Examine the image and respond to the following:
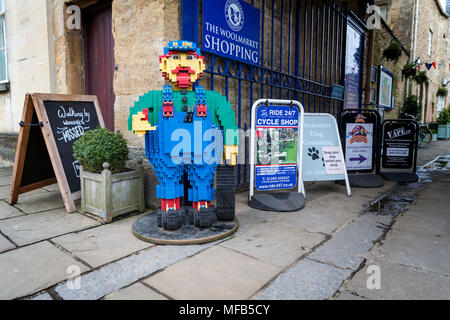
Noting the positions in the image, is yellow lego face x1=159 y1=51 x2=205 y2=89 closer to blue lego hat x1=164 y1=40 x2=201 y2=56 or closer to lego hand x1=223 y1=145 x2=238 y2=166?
blue lego hat x1=164 y1=40 x2=201 y2=56

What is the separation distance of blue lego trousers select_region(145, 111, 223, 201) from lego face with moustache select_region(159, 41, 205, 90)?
0.97ft

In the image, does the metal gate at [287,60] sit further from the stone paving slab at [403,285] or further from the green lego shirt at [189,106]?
the stone paving slab at [403,285]

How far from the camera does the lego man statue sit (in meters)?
2.44

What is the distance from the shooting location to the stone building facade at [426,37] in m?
12.8

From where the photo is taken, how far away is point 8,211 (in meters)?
3.21

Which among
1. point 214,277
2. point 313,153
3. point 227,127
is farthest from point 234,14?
point 214,277

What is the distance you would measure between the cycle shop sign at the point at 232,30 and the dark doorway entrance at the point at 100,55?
1.62m

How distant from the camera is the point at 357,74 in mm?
7574

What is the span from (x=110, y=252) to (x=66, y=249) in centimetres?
37

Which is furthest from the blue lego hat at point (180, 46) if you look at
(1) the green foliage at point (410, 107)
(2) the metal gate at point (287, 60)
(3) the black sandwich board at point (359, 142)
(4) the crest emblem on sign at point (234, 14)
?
(1) the green foliage at point (410, 107)

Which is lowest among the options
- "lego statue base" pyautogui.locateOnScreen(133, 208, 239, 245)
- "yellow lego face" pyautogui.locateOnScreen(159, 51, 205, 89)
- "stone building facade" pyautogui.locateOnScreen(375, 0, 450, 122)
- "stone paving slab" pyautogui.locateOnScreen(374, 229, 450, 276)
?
"stone paving slab" pyautogui.locateOnScreen(374, 229, 450, 276)

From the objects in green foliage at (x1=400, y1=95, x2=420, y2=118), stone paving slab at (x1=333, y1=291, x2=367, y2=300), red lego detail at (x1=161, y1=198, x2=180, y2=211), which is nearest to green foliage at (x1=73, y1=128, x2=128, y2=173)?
red lego detail at (x1=161, y1=198, x2=180, y2=211)

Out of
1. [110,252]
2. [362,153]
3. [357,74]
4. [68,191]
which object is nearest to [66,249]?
[110,252]

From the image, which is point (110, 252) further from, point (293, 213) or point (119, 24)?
point (119, 24)
